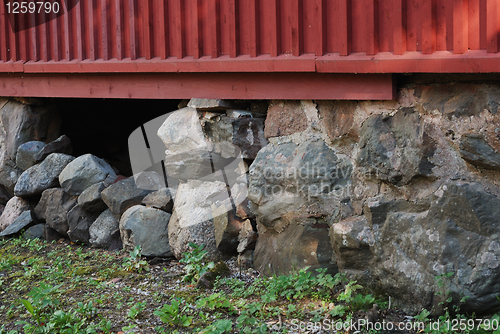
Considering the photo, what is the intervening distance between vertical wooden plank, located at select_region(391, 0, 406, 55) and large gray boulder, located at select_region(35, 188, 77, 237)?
374 cm

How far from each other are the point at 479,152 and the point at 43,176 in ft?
14.9

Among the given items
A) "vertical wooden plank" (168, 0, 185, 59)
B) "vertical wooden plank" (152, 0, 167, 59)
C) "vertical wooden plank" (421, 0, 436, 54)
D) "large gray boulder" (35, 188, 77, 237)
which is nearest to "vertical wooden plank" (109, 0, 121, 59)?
"vertical wooden plank" (152, 0, 167, 59)

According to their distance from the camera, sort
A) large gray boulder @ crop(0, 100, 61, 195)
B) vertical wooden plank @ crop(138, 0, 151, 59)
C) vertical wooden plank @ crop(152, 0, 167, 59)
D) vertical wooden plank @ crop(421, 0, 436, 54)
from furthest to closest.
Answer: large gray boulder @ crop(0, 100, 61, 195) < vertical wooden plank @ crop(138, 0, 151, 59) < vertical wooden plank @ crop(152, 0, 167, 59) < vertical wooden plank @ crop(421, 0, 436, 54)

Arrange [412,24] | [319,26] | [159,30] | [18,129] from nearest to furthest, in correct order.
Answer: [412,24], [319,26], [159,30], [18,129]

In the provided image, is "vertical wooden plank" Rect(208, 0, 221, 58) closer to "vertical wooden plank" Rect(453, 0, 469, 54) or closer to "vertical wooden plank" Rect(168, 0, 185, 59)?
"vertical wooden plank" Rect(168, 0, 185, 59)

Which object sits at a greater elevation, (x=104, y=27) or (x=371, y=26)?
(x=104, y=27)

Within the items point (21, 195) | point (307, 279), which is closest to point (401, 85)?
point (307, 279)

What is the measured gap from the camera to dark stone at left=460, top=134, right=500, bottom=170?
3.14m

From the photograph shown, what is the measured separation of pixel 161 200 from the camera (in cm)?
494

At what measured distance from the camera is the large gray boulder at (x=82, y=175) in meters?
5.49

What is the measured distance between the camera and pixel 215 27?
14.3 ft

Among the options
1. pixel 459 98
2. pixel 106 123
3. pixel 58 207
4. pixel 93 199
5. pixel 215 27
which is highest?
pixel 215 27

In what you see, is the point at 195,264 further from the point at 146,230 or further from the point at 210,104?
the point at 210,104

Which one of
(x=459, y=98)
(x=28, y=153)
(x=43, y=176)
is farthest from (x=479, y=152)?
(x=28, y=153)
